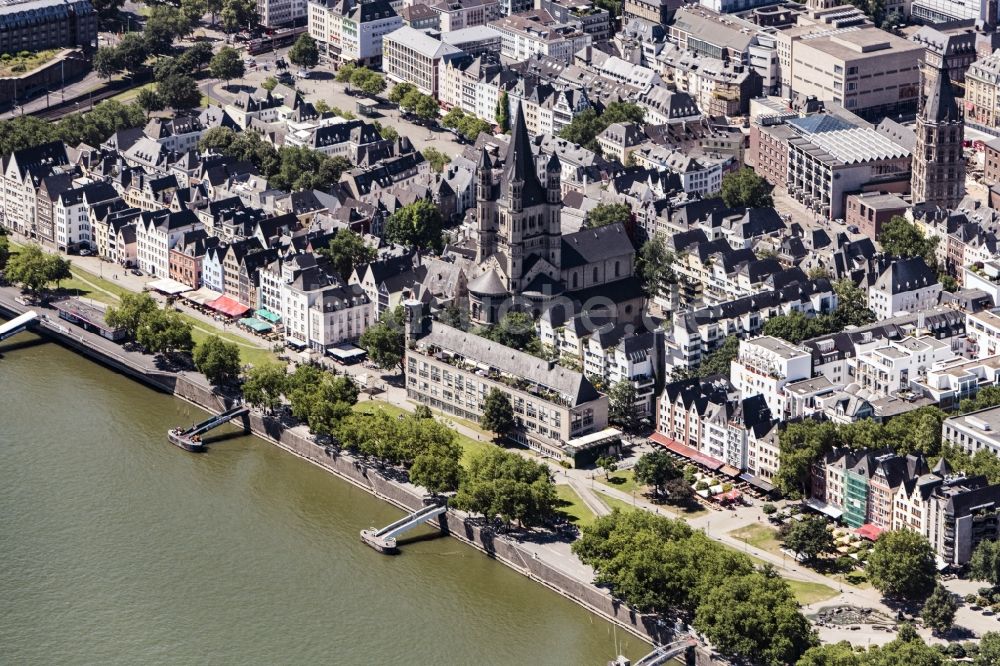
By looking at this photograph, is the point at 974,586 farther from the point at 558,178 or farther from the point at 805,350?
the point at 558,178

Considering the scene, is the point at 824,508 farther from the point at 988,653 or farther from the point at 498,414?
the point at 498,414

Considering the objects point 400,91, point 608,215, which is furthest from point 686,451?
point 400,91

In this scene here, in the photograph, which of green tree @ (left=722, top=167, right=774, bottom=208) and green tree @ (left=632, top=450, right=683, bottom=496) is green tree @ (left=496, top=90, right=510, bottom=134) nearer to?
green tree @ (left=722, top=167, right=774, bottom=208)

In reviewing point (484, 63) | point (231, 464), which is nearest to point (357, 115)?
point (484, 63)

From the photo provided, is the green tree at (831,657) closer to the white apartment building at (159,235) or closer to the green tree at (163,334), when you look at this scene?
the green tree at (163,334)

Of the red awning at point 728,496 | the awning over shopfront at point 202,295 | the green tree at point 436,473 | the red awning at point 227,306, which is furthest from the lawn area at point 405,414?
the awning over shopfront at point 202,295

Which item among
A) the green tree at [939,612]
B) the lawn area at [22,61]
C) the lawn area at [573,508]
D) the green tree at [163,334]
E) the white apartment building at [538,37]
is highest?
the white apartment building at [538,37]
